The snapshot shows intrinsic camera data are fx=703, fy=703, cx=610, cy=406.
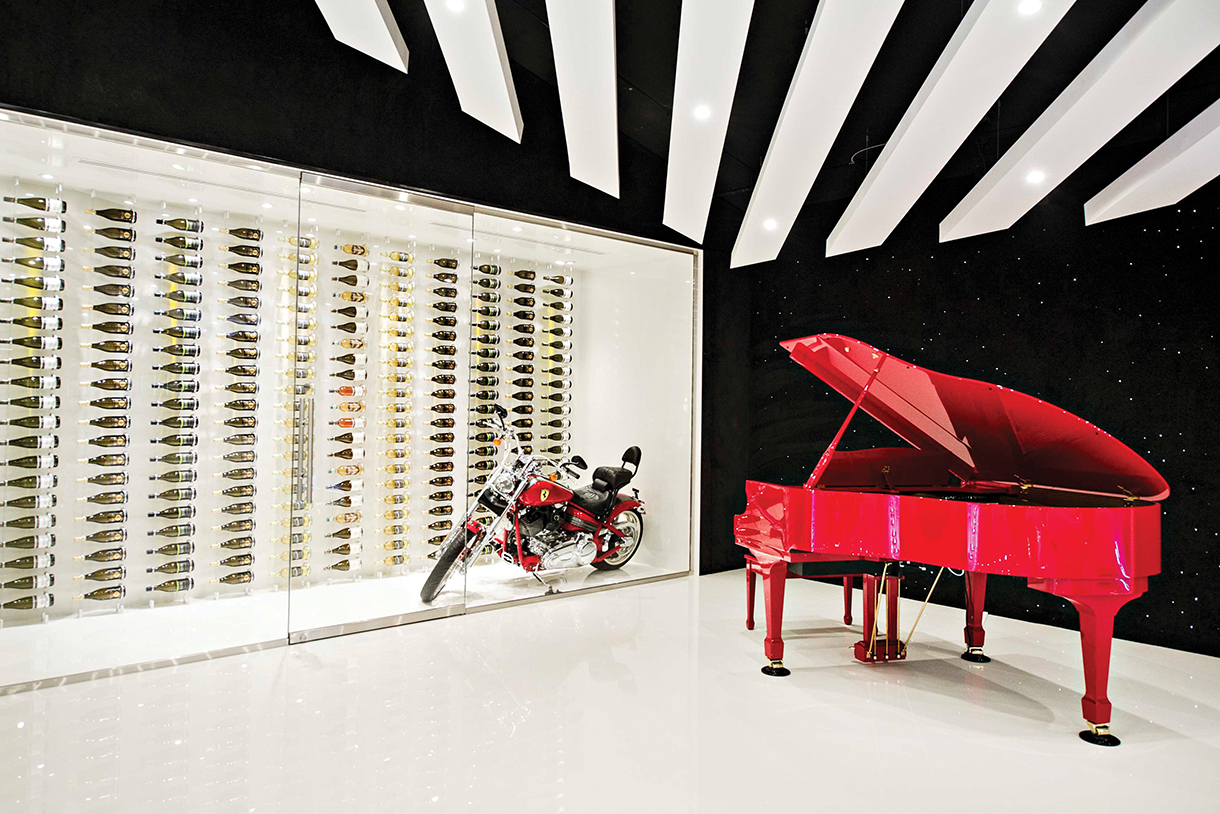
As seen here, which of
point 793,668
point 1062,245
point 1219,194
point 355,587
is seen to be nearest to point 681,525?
point 793,668

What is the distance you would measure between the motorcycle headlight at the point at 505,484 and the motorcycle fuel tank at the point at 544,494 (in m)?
0.10

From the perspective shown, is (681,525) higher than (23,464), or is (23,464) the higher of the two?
(23,464)

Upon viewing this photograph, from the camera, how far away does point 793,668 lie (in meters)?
3.61

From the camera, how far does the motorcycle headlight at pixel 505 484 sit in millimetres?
4574

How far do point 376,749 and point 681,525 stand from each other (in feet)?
11.2

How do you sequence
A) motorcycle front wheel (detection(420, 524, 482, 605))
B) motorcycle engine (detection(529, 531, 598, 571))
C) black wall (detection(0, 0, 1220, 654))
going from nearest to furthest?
black wall (detection(0, 0, 1220, 654)), motorcycle front wheel (detection(420, 524, 482, 605)), motorcycle engine (detection(529, 531, 598, 571))

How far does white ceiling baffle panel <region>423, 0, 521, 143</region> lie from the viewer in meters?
3.21

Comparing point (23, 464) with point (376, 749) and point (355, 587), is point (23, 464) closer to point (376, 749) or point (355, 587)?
point (355, 587)

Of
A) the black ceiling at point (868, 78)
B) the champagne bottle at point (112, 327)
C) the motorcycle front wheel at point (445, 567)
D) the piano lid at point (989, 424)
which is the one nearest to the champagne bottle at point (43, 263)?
the champagne bottle at point (112, 327)

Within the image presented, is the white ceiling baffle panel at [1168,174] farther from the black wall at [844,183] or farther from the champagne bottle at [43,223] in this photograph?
the champagne bottle at [43,223]

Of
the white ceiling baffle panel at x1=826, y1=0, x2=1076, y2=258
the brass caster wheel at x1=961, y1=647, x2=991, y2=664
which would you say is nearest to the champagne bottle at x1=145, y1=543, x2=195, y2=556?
the brass caster wheel at x1=961, y1=647, x2=991, y2=664

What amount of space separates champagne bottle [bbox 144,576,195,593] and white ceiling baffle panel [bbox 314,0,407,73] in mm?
3216

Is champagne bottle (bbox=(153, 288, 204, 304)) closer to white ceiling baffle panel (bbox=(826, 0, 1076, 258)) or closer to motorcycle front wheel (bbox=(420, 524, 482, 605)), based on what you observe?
motorcycle front wheel (bbox=(420, 524, 482, 605))

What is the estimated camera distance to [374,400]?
4562 millimetres
